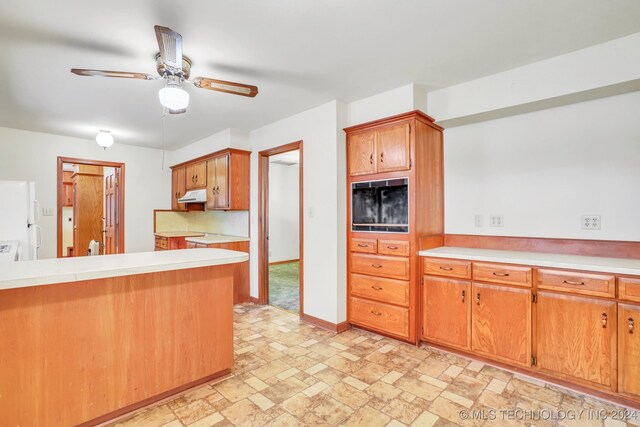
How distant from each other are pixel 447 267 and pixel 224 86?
7.52ft

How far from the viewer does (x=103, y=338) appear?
5.69 feet

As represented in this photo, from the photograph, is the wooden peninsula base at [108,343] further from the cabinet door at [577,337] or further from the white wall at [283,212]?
the white wall at [283,212]

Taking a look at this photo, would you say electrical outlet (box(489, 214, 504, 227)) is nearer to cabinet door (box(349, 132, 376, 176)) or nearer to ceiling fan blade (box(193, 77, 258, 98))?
cabinet door (box(349, 132, 376, 176))

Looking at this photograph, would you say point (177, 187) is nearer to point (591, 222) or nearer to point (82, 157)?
point (82, 157)

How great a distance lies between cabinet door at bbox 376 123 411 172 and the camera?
2758mm

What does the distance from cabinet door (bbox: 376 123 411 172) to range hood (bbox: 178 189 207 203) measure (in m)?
2.89

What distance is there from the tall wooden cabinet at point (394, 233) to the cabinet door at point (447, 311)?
0.37 ft

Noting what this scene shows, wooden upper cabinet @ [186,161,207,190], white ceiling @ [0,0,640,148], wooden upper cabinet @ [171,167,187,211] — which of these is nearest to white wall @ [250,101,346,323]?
white ceiling @ [0,0,640,148]

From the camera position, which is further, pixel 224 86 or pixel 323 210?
pixel 323 210

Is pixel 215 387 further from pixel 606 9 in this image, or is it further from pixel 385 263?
pixel 606 9

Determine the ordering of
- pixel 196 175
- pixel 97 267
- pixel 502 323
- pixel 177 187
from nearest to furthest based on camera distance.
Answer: pixel 97 267 → pixel 502 323 → pixel 196 175 → pixel 177 187

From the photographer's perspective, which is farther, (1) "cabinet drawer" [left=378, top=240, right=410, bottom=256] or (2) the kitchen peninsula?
(1) "cabinet drawer" [left=378, top=240, right=410, bottom=256]

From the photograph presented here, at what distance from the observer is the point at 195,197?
15.5ft

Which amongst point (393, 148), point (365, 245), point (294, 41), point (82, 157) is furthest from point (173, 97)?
point (82, 157)
